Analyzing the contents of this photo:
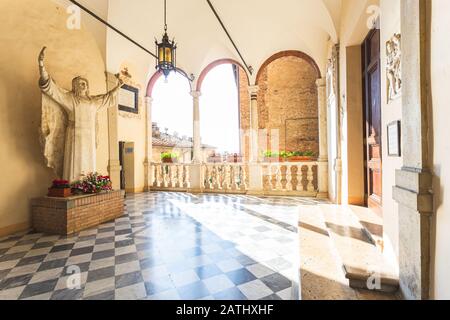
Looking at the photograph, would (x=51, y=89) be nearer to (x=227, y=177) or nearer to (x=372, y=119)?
(x=227, y=177)

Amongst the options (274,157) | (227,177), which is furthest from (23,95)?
(274,157)

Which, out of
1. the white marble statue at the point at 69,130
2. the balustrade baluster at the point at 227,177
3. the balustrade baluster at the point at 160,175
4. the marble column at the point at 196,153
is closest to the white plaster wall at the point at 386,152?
the white marble statue at the point at 69,130

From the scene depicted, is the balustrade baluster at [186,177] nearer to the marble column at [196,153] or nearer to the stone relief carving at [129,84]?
the marble column at [196,153]

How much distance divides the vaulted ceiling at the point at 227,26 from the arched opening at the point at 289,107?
6414 mm

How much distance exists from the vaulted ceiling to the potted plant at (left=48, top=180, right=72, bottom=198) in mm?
3604

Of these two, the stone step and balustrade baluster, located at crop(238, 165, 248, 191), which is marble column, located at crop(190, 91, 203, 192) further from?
the stone step

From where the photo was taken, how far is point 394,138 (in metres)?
2.03

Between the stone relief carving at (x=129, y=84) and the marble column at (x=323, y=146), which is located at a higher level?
the stone relief carving at (x=129, y=84)

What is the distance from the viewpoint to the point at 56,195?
14.0ft

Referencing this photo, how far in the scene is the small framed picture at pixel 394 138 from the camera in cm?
195

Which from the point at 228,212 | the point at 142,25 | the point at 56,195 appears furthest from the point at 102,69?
the point at 228,212

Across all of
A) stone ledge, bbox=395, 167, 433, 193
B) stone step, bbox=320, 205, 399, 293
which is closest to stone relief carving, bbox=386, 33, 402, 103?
stone ledge, bbox=395, 167, 433, 193

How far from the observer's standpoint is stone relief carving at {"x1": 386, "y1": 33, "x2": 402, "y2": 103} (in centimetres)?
200
